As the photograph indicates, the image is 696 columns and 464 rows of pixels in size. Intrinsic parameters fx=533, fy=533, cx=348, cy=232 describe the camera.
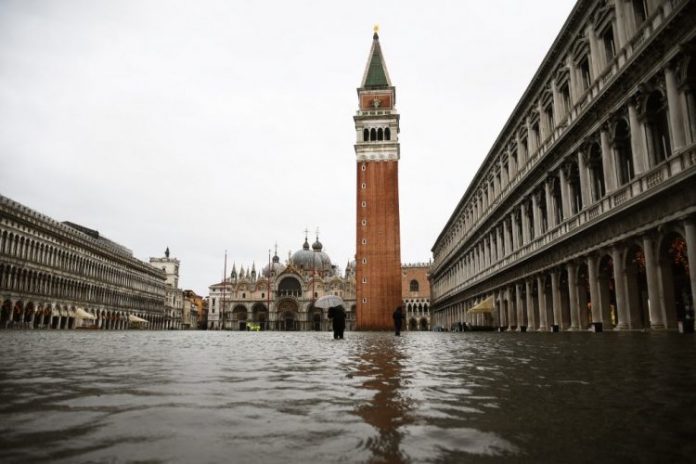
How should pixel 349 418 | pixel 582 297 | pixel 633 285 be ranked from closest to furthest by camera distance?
pixel 349 418, pixel 633 285, pixel 582 297

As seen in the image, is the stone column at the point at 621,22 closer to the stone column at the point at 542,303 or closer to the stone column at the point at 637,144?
the stone column at the point at 637,144

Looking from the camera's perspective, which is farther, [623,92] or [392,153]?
[392,153]

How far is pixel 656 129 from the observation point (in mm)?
16609

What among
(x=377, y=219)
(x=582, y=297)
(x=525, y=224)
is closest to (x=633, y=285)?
(x=582, y=297)

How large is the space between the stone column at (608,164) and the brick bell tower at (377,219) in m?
41.6

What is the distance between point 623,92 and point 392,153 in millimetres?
45953

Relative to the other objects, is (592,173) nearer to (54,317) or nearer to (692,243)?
(692,243)

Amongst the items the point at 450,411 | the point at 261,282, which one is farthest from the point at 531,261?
the point at 261,282

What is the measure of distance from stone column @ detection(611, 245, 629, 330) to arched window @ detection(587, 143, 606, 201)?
3190mm

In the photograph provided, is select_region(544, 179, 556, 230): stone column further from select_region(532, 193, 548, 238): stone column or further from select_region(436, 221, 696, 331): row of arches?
select_region(436, 221, 696, 331): row of arches

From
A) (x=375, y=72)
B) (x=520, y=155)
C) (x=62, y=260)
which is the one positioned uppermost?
(x=375, y=72)

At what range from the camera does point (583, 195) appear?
2114 cm

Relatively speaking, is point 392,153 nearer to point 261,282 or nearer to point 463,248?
point 463,248

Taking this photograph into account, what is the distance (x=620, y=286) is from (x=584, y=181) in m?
4.87
